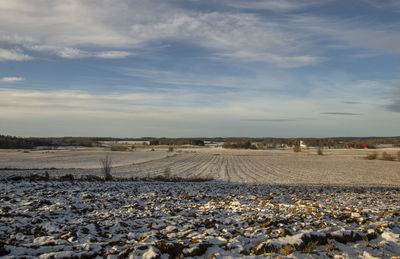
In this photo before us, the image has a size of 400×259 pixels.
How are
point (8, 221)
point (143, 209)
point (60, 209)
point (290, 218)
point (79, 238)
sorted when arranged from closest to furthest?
1. point (79, 238)
2. point (8, 221)
3. point (290, 218)
4. point (60, 209)
5. point (143, 209)

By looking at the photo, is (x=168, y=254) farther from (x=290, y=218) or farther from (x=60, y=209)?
(x=60, y=209)

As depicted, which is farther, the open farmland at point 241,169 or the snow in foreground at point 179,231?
the open farmland at point 241,169

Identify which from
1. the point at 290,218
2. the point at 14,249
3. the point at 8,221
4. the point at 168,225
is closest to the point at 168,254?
the point at 168,225

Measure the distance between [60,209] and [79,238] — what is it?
11.6ft

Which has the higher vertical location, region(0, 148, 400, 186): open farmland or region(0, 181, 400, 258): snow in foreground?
region(0, 181, 400, 258): snow in foreground

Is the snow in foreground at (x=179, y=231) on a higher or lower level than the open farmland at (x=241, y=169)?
higher

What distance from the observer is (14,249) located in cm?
576

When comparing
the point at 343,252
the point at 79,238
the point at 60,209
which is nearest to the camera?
the point at 343,252

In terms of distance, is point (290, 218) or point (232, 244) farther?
point (290, 218)

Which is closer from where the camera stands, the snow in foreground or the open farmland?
the snow in foreground

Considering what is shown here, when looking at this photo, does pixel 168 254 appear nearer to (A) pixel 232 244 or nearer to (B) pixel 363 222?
(A) pixel 232 244

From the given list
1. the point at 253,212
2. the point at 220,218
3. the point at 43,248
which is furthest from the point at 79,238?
the point at 253,212

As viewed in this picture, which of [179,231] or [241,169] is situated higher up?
[179,231]

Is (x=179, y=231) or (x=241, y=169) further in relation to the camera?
(x=241, y=169)
